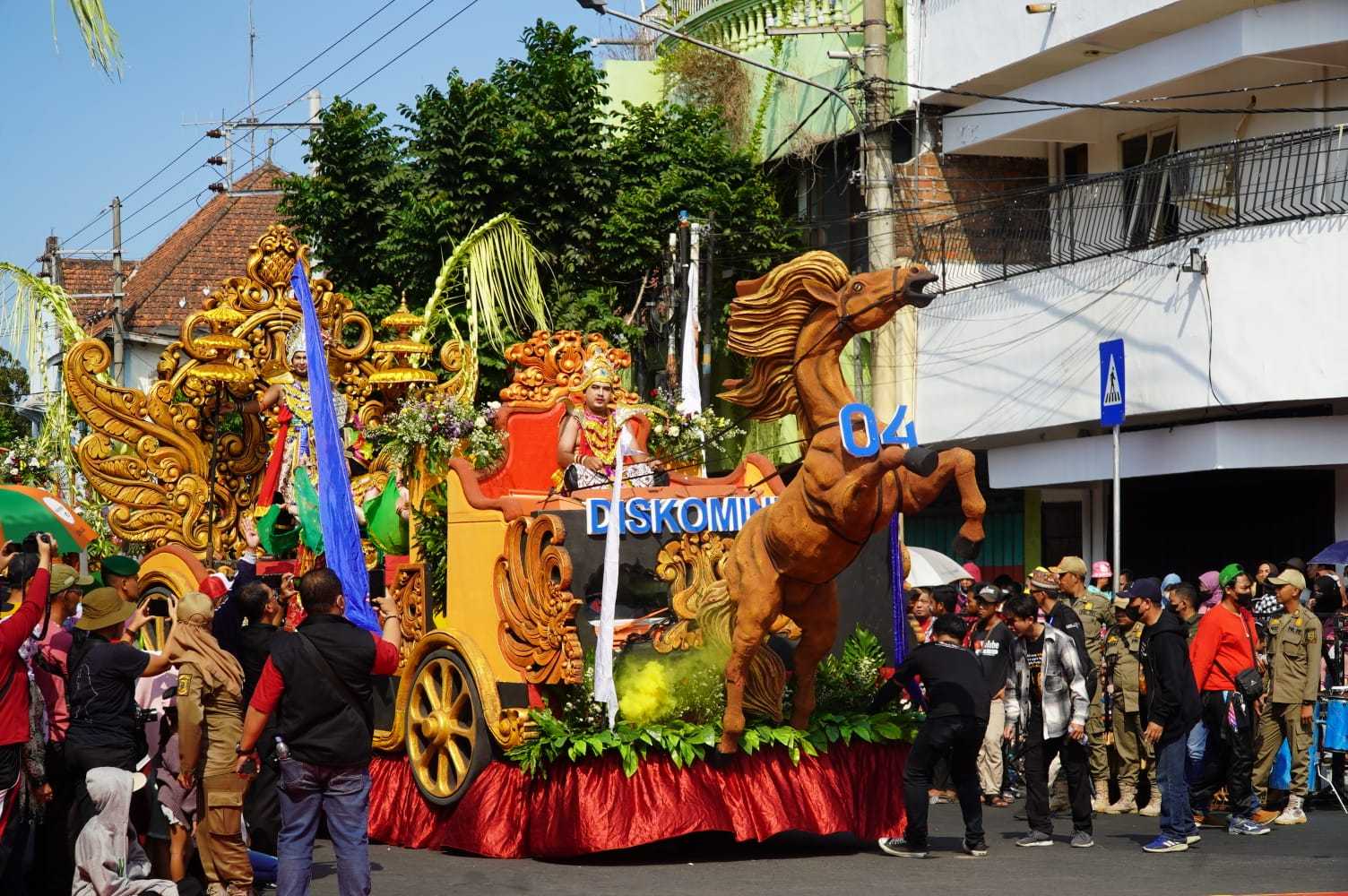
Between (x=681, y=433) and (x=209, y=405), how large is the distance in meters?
4.38

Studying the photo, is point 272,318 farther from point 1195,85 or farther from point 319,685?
point 1195,85

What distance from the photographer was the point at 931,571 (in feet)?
56.9

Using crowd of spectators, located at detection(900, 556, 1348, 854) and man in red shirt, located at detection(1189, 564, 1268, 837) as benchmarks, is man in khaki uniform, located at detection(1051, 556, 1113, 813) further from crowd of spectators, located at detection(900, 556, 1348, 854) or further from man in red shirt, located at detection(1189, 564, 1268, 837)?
man in red shirt, located at detection(1189, 564, 1268, 837)

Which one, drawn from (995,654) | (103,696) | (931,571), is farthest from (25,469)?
(103,696)

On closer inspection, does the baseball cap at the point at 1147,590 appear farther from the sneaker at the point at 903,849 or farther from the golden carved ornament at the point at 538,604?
the golden carved ornament at the point at 538,604

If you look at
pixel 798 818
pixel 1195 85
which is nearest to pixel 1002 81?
pixel 1195 85

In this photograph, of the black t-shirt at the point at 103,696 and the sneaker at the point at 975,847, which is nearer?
the black t-shirt at the point at 103,696

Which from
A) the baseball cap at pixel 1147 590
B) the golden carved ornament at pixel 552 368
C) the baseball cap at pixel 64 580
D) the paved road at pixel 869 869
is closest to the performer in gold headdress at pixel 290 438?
the golden carved ornament at pixel 552 368

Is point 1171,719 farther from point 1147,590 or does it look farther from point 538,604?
point 538,604

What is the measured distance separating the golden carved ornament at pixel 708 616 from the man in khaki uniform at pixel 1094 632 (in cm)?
305

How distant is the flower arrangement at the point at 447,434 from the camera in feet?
41.1

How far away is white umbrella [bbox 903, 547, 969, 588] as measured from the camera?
17.0m

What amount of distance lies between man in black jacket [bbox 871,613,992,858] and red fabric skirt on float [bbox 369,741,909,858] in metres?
0.31

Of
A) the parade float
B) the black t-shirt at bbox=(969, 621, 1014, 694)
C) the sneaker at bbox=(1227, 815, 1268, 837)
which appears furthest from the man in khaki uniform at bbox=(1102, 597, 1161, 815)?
the parade float
